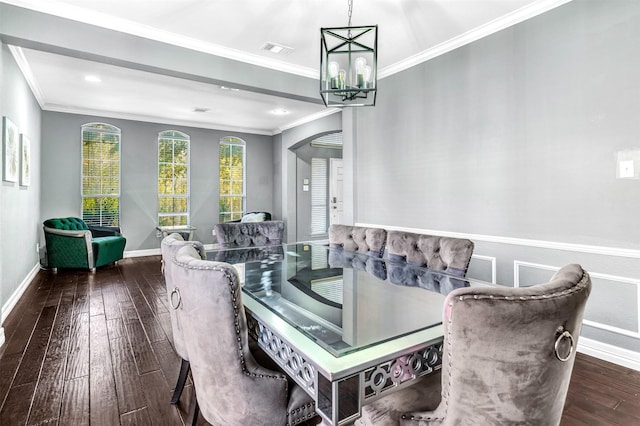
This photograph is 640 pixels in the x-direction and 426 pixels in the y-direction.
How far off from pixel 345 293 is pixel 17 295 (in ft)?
13.4

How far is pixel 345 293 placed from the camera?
176 cm

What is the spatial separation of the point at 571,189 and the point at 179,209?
6.65 metres

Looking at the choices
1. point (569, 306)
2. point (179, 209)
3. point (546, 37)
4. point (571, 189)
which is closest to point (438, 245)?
point (571, 189)

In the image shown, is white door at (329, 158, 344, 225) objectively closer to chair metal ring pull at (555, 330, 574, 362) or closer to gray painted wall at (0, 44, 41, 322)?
gray painted wall at (0, 44, 41, 322)

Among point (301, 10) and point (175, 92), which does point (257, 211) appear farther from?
point (301, 10)

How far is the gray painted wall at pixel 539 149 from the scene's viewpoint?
2.38m

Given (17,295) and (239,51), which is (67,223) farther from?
(239,51)

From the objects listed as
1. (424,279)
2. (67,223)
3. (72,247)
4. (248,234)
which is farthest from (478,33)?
(67,223)

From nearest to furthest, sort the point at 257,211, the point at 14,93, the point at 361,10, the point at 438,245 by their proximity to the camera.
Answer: the point at 438,245 → the point at 361,10 → the point at 14,93 → the point at 257,211

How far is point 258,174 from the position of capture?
7.95 meters

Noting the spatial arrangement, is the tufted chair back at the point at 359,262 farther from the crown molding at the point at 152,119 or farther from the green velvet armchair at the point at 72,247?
the crown molding at the point at 152,119

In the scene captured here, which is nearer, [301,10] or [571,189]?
[571,189]

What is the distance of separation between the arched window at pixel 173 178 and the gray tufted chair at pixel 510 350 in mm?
6984

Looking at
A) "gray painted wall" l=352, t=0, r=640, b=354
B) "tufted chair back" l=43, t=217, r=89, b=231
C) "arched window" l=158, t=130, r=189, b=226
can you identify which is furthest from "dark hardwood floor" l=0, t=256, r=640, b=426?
"arched window" l=158, t=130, r=189, b=226
